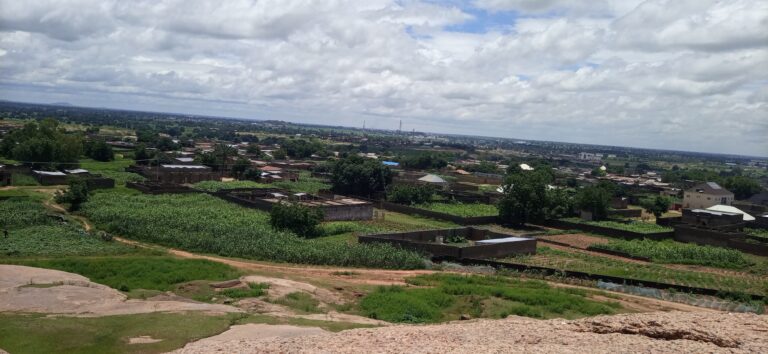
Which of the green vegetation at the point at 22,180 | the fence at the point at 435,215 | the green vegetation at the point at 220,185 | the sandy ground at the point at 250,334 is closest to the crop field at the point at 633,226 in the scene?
the fence at the point at 435,215

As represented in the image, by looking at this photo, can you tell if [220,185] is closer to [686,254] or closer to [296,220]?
[296,220]

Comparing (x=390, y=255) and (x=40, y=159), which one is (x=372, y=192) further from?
(x=40, y=159)

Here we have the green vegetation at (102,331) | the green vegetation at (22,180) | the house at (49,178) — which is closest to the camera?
the green vegetation at (102,331)

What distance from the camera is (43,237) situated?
31.4 m

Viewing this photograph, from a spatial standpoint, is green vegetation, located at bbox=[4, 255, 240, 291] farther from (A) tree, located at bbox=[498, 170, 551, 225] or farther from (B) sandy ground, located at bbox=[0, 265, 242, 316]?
(A) tree, located at bbox=[498, 170, 551, 225]

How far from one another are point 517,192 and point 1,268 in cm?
3757

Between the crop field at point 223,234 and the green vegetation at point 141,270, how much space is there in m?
5.57

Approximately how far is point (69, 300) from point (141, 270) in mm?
6852

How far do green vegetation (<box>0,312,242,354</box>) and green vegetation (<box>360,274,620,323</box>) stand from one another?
20.1 feet

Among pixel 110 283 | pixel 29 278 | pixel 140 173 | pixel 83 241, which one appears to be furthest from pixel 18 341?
pixel 140 173

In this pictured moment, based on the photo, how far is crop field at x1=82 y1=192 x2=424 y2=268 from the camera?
30.8 m

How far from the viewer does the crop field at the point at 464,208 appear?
5278cm

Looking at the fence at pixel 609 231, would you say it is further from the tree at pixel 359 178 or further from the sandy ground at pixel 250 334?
the sandy ground at pixel 250 334

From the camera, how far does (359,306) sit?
20688 mm
